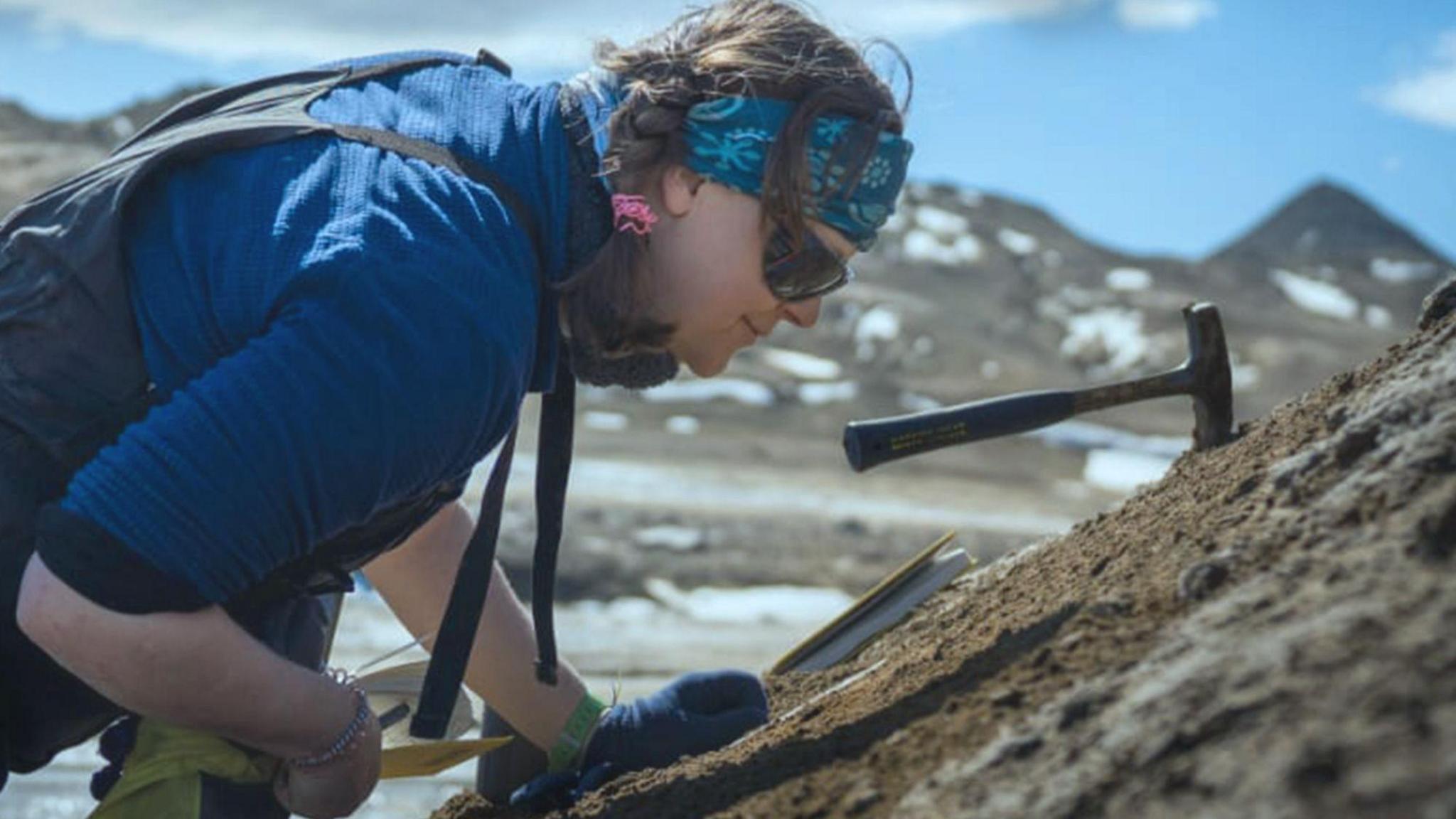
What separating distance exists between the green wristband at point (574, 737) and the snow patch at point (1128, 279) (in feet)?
71.2

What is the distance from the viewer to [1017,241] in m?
27.0

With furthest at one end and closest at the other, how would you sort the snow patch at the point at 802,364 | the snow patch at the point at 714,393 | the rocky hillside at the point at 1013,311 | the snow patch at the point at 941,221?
the snow patch at the point at 941,221 → the snow patch at the point at 802,364 → the rocky hillside at the point at 1013,311 → the snow patch at the point at 714,393

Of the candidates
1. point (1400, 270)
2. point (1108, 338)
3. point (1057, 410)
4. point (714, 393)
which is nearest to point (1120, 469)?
point (714, 393)

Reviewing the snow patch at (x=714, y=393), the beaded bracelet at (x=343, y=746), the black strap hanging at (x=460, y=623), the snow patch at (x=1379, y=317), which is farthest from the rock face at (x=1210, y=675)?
the snow patch at (x=1379, y=317)

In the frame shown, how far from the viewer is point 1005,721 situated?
6.04 feet

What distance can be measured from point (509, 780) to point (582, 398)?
476 inches

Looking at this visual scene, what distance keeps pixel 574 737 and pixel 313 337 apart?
1.14 m

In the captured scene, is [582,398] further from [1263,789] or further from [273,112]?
[1263,789]

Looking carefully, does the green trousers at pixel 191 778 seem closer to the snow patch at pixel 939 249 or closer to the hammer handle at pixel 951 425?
the hammer handle at pixel 951 425

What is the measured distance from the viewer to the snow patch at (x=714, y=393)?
1574 cm

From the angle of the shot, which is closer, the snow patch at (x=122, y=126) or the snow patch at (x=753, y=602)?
the snow patch at (x=753, y=602)

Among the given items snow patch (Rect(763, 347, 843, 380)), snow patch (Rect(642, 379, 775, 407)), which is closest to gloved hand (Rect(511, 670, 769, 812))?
Answer: snow patch (Rect(642, 379, 775, 407))

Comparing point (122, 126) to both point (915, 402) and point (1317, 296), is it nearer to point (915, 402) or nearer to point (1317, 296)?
point (915, 402)

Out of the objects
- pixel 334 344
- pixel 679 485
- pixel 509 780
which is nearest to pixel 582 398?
pixel 679 485
